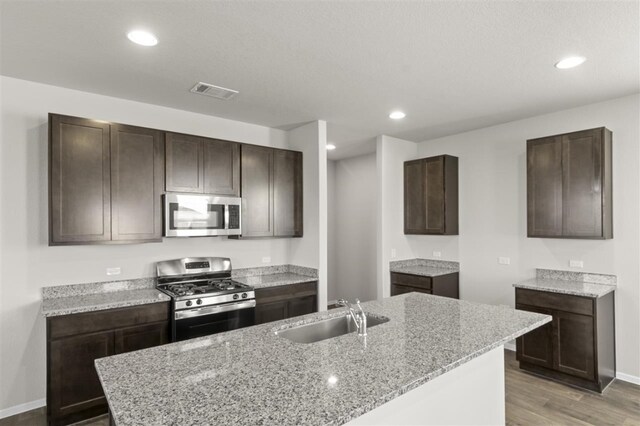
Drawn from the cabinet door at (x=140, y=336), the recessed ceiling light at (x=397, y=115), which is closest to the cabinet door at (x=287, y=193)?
the recessed ceiling light at (x=397, y=115)

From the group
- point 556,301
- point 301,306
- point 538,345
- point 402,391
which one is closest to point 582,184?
point 556,301

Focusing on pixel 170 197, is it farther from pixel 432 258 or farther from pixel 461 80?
pixel 432 258

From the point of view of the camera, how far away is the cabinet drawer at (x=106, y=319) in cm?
267

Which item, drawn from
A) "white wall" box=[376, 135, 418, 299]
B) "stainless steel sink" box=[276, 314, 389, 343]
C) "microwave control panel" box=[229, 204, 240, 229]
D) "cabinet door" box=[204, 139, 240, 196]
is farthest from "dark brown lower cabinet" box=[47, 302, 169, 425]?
"white wall" box=[376, 135, 418, 299]

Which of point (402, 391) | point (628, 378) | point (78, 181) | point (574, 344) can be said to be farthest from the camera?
point (628, 378)

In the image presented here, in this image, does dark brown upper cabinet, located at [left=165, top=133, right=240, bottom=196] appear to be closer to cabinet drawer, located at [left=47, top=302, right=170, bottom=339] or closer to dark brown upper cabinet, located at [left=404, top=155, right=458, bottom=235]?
cabinet drawer, located at [left=47, top=302, right=170, bottom=339]

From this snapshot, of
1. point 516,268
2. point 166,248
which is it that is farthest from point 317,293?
point 516,268

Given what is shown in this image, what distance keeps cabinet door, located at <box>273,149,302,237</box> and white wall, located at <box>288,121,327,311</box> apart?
77mm

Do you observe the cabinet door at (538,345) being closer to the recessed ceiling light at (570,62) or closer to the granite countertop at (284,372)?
the granite countertop at (284,372)

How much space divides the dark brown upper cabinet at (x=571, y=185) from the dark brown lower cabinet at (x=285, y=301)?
2467 mm

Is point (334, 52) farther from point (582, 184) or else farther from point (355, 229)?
point (355, 229)

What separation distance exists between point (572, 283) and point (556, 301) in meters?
0.44

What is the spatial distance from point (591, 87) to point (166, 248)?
428cm

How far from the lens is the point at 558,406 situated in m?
3.03
